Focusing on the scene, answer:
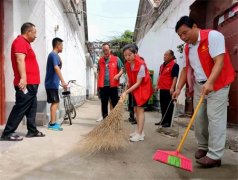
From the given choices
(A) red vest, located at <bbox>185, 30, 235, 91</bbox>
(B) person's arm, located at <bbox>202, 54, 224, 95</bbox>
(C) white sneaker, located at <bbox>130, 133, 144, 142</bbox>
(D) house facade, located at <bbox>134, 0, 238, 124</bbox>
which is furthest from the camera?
(D) house facade, located at <bbox>134, 0, 238, 124</bbox>

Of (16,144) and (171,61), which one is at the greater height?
(171,61)

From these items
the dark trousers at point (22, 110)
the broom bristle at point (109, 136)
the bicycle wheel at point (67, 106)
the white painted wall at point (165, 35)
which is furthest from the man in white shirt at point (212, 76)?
the white painted wall at point (165, 35)

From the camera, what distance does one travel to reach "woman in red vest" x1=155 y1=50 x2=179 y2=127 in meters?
6.81

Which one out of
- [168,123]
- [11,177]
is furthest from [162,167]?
[168,123]

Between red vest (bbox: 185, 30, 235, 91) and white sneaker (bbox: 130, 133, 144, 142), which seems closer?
red vest (bbox: 185, 30, 235, 91)

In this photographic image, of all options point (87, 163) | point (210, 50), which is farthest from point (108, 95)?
point (210, 50)

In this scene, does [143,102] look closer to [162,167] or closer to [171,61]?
[162,167]

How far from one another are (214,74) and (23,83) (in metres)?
2.65

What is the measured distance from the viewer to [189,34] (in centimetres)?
376

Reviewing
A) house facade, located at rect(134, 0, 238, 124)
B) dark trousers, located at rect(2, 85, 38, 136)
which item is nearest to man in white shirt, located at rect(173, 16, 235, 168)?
house facade, located at rect(134, 0, 238, 124)

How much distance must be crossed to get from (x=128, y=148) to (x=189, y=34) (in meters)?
1.82

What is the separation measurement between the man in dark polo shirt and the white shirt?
2375 mm

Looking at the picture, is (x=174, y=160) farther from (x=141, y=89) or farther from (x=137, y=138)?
(x=141, y=89)

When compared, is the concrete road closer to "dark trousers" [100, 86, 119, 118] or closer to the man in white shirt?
the man in white shirt
